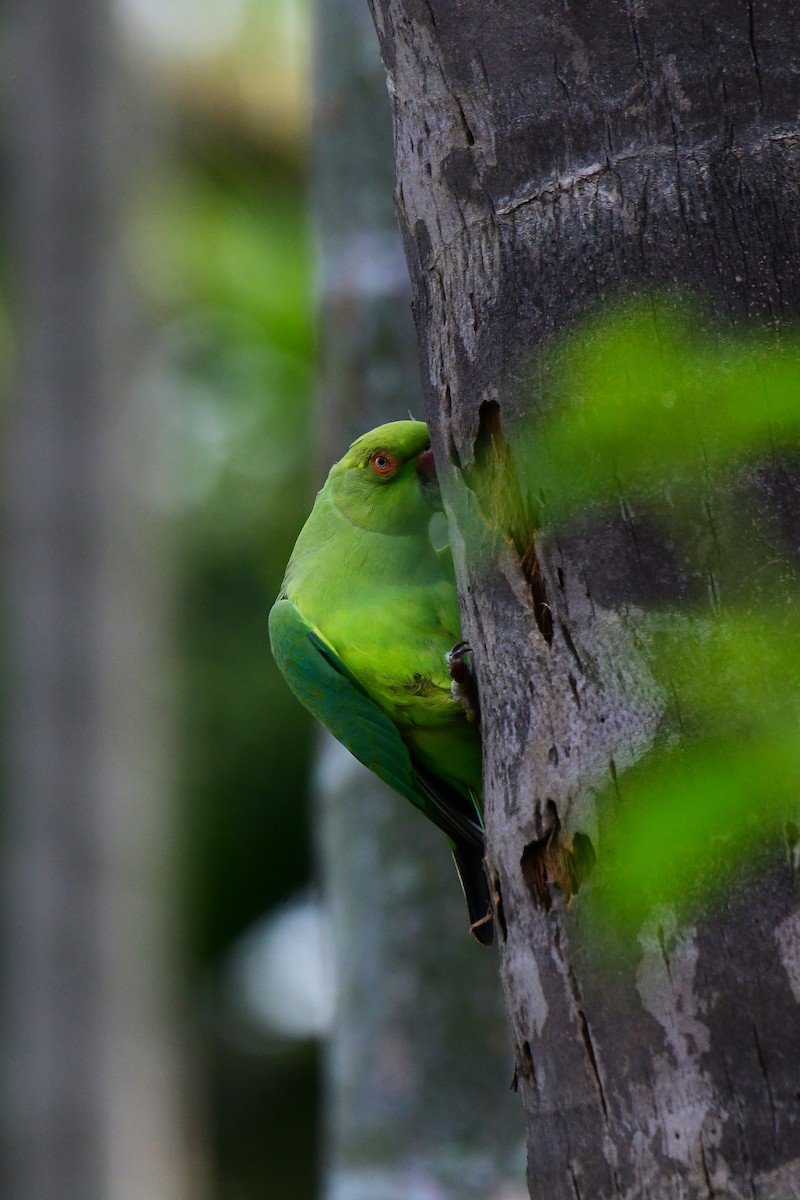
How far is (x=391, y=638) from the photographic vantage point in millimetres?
3322

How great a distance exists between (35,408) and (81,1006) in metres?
2.74

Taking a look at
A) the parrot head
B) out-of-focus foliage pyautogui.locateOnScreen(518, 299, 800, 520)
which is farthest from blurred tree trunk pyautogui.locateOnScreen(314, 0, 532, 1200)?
out-of-focus foliage pyautogui.locateOnScreen(518, 299, 800, 520)

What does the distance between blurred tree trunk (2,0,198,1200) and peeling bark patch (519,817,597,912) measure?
452 centimetres

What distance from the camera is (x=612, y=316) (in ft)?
5.89

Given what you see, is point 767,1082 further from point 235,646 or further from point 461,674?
point 235,646

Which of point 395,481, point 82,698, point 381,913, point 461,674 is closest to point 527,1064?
point 461,674

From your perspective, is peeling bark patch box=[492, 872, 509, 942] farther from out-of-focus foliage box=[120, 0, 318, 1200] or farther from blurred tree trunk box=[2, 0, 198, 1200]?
out-of-focus foliage box=[120, 0, 318, 1200]

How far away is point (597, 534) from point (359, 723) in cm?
168

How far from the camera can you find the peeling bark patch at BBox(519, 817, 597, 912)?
1774 mm

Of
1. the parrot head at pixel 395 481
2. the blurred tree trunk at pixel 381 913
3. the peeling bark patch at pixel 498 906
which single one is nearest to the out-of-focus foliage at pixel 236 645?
the blurred tree trunk at pixel 381 913

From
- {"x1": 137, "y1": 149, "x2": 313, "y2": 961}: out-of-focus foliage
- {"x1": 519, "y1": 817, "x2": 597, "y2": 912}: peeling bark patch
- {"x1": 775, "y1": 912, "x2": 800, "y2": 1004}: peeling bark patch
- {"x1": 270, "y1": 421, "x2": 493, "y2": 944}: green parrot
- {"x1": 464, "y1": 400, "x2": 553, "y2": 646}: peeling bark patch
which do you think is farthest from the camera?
{"x1": 137, "y1": 149, "x2": 313, "y2": 961}: out-of-focus foliage

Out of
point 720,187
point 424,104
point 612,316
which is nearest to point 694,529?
point 612,316

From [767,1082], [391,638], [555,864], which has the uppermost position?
[391,638]

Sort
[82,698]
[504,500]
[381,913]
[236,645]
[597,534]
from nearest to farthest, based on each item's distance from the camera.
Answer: [597,534] < [504,500] < [381,913] < [82,698] < [236,645]
